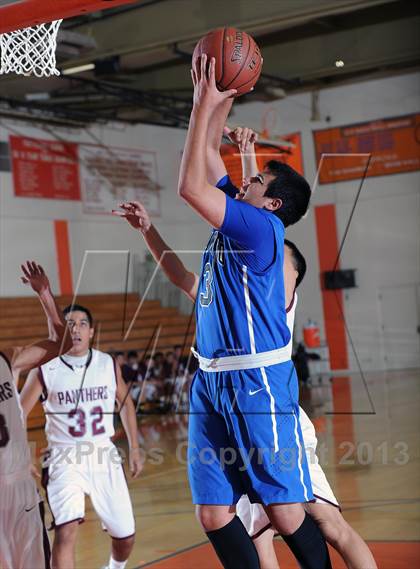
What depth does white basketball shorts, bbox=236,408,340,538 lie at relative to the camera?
11.6 ft

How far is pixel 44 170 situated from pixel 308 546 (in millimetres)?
10348

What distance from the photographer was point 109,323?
782 centimetres

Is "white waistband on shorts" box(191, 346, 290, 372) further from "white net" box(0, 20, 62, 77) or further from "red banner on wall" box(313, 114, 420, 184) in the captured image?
"red banner on wall" box(313, 114, 420, 184)

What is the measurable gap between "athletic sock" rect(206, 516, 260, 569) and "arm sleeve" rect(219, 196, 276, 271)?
91cm

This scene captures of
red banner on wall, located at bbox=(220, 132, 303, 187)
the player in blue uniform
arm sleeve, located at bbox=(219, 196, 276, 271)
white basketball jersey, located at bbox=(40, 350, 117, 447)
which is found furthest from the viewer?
white basketball jersey, located at bbox=(40, 350, 117, 447)

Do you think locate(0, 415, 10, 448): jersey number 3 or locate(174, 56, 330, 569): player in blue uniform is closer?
locate(174, 56, 330, 569): player in blue uniform

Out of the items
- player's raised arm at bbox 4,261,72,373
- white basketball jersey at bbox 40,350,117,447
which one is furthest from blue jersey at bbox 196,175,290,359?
white basketball jersey at bbox 40,350,117,447

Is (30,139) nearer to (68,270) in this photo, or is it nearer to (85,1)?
(68,270)

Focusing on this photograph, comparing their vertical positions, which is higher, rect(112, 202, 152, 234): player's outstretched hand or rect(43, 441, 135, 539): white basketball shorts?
rect(112, 202, 152, 234): player's outstretched hand

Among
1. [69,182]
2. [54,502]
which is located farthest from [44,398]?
[69,182]

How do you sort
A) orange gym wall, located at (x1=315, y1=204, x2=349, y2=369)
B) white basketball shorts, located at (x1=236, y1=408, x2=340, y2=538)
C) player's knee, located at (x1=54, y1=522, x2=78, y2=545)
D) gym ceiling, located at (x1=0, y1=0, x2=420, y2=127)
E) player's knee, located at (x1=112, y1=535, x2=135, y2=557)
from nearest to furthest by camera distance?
white basketball shorts, located at (x1=236, y1=408, x2=340, y2=538)
player's knee, located at (x1=54, y1=522, x2=78, y2=545)
player's knee, located at (x1=112, y1=535, x2=135, y2=557)
orange gym wall, located at (x1=315, y1=204, x2=349, y2=369)
gym ceiling, located at (x1=0, y1=0, x2=420, y2=127)

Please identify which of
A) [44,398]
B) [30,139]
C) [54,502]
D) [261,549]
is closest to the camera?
[261,549]

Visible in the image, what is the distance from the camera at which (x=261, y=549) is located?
3605mm

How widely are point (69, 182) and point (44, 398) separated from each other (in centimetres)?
801
